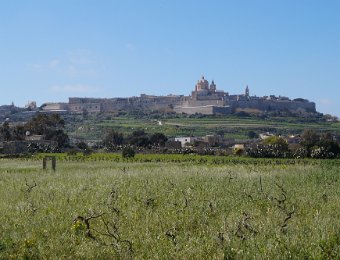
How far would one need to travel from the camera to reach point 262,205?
12.0 m

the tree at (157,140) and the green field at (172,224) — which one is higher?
the green field at (172,224)

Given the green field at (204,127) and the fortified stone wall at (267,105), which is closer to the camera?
the green field at (204,127)

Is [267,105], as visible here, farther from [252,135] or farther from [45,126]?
[45,126]

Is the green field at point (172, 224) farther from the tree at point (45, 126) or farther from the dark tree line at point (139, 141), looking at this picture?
the tree at point (45, 126)

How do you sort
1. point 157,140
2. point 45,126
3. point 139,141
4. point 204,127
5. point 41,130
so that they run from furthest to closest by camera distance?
point 204,127 → point 45,126 → point 41,130 → point 157,140 → point 139,141

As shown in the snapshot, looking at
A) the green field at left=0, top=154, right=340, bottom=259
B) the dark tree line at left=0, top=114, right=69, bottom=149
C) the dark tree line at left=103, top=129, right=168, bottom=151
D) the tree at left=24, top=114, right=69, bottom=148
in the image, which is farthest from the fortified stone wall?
the green field at left=0, top=154, right=340, bottom=259

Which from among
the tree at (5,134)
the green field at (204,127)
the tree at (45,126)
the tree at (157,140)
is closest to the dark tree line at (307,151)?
the tree at (157,140)

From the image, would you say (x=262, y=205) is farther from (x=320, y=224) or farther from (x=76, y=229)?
(x=76, y=229)

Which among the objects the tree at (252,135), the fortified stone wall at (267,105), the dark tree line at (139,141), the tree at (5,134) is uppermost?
the fortified stone wall at (267,105)

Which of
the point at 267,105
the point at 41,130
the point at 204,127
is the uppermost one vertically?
the point at 267,105

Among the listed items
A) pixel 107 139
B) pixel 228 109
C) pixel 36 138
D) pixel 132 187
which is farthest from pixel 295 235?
pixel 228 109

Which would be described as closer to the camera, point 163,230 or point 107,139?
point 163,230

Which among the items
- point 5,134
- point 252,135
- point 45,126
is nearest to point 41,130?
point 45,126

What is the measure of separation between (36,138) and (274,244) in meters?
66.9
